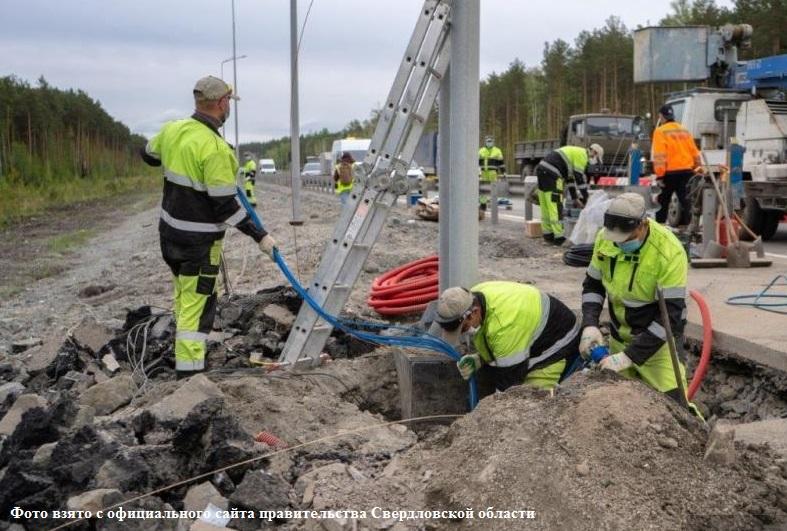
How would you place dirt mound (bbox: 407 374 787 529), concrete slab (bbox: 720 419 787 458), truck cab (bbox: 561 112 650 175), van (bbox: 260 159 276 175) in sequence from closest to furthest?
dirt mound (bbox: 407 374 787 529), concrete slab (bbox: 720 419 787 458), truck cab (bbox: 561 112 650 175), van (bbox: 260 159 276 175)

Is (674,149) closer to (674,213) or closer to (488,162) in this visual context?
(674,213)

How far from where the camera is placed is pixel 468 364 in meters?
5.49

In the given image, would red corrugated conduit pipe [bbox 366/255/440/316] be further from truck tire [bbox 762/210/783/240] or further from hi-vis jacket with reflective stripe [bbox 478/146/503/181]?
hi-vis jacket with reflective stripe [bbox 478/146/503/181]

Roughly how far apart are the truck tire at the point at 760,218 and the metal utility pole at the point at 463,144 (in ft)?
27.3

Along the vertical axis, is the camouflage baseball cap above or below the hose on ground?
above

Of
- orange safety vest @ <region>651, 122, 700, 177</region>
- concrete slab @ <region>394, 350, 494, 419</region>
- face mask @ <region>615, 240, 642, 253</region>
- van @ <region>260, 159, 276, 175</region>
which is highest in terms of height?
van @ <region>260, 159, 276, 175</region>

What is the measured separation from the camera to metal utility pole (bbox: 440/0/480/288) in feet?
18.7

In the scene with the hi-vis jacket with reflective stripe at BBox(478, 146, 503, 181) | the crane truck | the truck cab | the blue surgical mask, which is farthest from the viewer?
the truck cab

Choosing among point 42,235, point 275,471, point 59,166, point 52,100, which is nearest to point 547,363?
point 275,471

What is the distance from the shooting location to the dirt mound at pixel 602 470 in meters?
3.24

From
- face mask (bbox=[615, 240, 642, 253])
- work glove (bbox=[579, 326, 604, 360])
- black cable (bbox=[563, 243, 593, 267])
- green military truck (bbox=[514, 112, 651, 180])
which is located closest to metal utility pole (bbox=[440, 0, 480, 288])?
work glove (bbox=[579, 326, 604, 360])

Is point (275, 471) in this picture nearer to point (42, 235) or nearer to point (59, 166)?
point (42, 235)

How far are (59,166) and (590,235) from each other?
46.3 metres

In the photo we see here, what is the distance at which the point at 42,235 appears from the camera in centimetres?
2348
